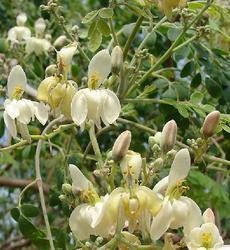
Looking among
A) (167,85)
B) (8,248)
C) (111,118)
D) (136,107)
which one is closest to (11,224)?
(8,248)

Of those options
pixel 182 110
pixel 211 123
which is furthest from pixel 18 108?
pixel 182 110

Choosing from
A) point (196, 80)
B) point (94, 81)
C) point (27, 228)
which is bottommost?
point (27, 228)

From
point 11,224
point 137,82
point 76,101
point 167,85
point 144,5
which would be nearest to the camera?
point 76,101

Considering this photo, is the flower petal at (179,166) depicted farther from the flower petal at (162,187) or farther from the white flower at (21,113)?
the white flower at (21,113)

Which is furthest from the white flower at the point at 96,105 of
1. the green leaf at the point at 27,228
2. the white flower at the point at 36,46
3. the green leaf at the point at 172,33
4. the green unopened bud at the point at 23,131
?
the white flower at the point at 36,46

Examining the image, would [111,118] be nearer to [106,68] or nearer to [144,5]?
[106,68]

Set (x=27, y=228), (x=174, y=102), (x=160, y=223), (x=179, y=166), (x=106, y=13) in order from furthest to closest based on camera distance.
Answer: (x=174, y=102) < (x=27, y=228) < (x=106, y=13) < (x=179, y=166) < (x=160, y=223)

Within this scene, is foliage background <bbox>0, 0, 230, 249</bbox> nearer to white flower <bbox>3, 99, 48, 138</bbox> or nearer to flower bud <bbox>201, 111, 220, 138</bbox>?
flower bud <bbox>201, 111, 220, 138</bbox>

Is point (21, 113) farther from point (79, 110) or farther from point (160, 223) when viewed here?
point (160, 223)
